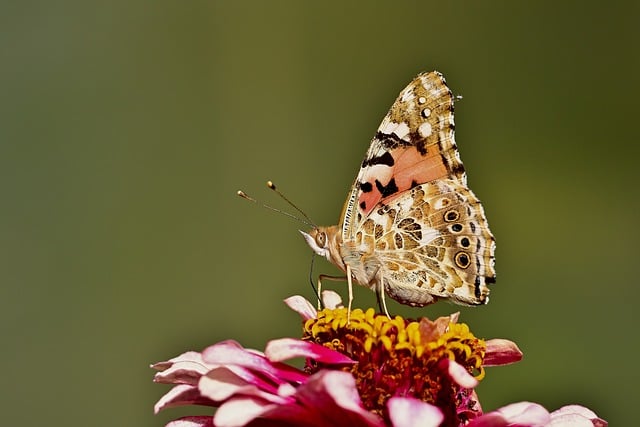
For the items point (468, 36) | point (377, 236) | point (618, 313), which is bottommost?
point (618, 313)

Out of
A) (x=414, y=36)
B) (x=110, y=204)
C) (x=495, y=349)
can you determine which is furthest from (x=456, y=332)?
(x=414, y=36)

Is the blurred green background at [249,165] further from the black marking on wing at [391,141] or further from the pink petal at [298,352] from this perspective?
the pink petal at [298,352]

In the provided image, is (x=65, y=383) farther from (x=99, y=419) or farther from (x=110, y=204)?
(x=110, y=204)

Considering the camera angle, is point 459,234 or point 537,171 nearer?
point 459,234

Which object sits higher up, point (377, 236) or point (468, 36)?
point (468, 36)

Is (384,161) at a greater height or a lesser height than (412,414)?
greater

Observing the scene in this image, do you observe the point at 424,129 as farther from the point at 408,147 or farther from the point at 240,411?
the point at 240,411

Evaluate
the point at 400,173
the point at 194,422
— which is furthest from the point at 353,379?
the point at 400,173
